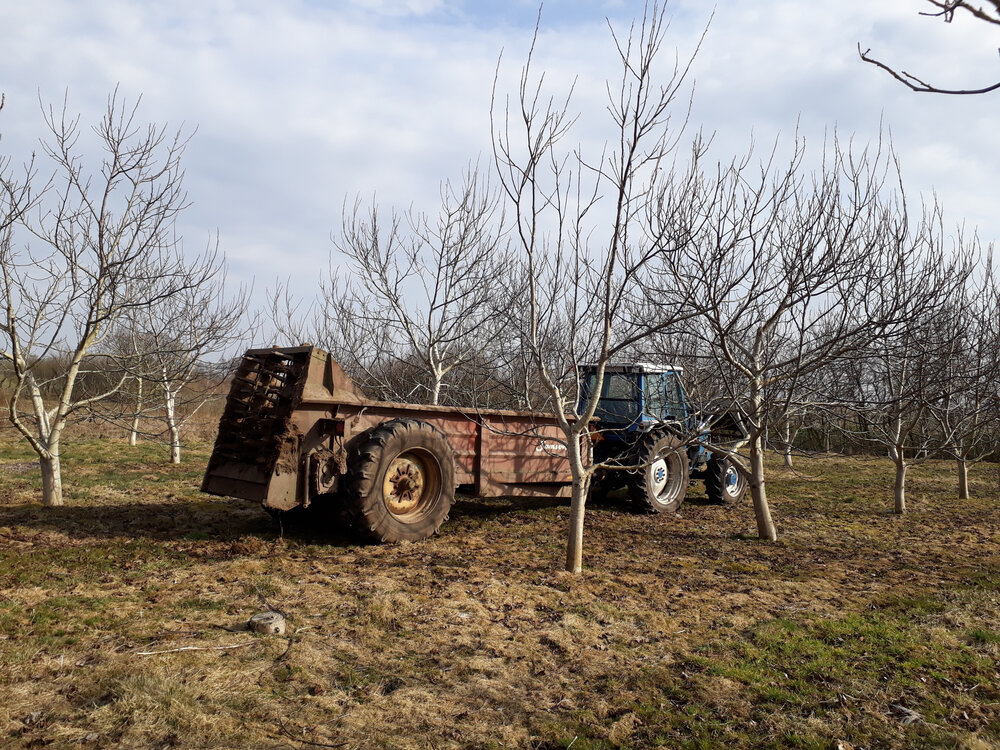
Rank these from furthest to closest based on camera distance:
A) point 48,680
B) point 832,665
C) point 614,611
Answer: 1. point 614,611
2. point 832,665
3. point 48,680

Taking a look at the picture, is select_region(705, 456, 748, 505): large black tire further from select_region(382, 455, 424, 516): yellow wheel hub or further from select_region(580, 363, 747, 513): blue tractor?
select_region(382, 455, 424, 516): yellow wheel hub

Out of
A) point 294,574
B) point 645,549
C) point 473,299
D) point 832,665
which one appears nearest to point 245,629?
point 294,574

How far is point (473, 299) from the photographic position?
12273 millimetres

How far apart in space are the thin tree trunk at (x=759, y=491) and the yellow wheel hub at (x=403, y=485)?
3.65m

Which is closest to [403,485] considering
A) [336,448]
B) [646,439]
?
[336,448]

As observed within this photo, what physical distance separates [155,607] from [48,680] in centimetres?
115

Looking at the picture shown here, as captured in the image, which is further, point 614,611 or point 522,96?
point 522,96

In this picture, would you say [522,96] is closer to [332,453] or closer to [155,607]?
[332,453]

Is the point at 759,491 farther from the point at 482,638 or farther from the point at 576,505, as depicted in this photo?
the point at 482,638

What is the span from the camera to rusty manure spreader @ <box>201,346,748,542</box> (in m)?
5.84

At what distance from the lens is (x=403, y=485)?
6.62 meters

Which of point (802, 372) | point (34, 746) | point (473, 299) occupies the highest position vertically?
point (473, 299)

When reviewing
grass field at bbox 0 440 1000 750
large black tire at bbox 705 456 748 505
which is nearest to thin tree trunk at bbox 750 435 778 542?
grass field at bbox 0 440 1000 750

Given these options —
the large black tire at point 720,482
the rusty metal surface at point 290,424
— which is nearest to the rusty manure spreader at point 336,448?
the rusty metal surface at point 290,424
